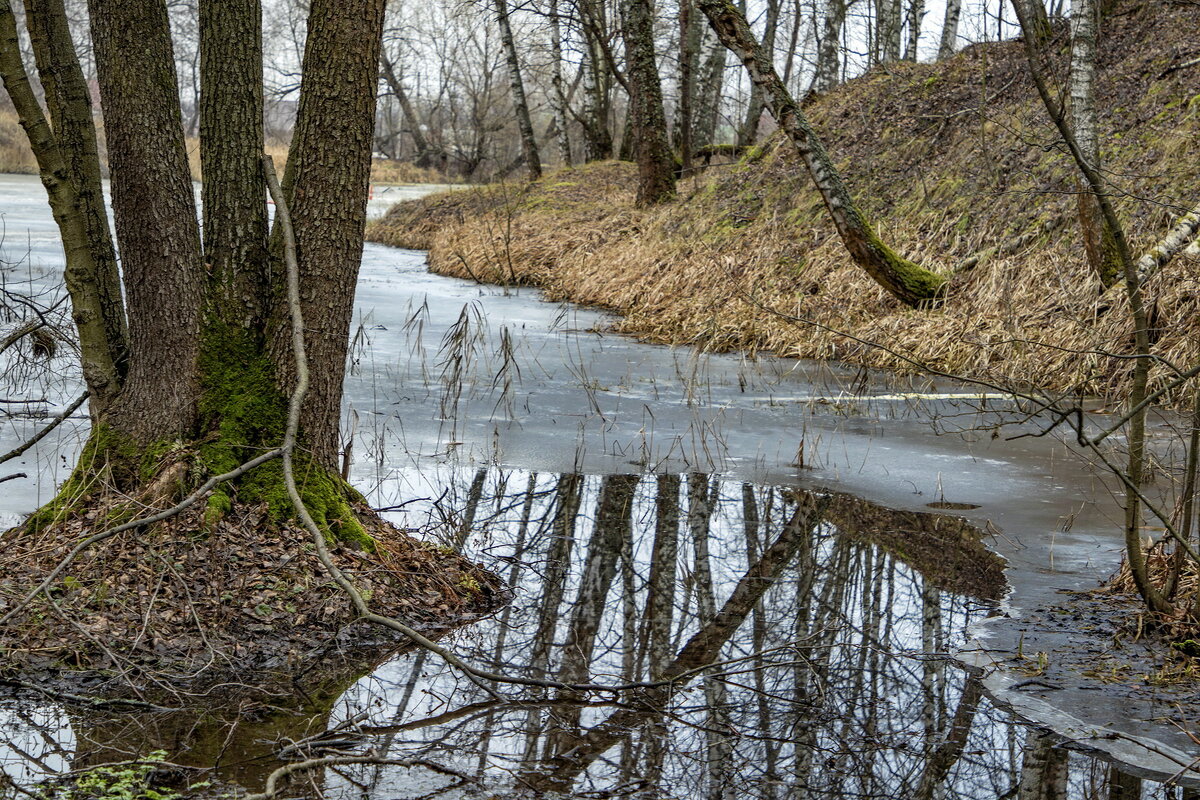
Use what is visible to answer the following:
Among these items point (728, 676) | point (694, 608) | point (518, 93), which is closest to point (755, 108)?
point (518, 93)

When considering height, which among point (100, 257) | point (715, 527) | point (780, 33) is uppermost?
point (780, 33)

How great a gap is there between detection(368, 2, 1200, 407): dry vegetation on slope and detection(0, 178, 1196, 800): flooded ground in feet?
4.70

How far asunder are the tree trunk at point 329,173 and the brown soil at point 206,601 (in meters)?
0.62

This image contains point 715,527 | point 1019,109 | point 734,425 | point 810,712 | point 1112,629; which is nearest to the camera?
point 810,712

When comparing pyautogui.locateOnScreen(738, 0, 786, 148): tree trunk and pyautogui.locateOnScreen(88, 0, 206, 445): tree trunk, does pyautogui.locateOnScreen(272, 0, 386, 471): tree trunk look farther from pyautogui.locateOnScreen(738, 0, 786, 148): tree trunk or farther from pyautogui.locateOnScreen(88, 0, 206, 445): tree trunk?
pyautogui.locateOnScreen(738, 0, 786, 148): tree trunk

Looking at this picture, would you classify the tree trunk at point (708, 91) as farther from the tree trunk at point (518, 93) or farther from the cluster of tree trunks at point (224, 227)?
the cluster of tree trunks at point (224, 227)

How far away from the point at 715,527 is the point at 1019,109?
10667 mm

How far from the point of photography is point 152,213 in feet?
15.8

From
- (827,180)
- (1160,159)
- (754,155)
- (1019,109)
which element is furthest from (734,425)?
(754,155)

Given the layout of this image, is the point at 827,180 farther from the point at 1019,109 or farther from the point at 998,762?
the point at 998,762

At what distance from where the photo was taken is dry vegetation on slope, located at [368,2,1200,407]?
10.6 meters

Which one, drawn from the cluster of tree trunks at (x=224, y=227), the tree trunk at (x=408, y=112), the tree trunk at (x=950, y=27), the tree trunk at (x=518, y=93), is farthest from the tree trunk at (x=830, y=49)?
the cluster of tree trunks at (x=224, y=227)

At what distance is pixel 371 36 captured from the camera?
4883 mm

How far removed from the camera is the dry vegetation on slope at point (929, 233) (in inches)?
416
